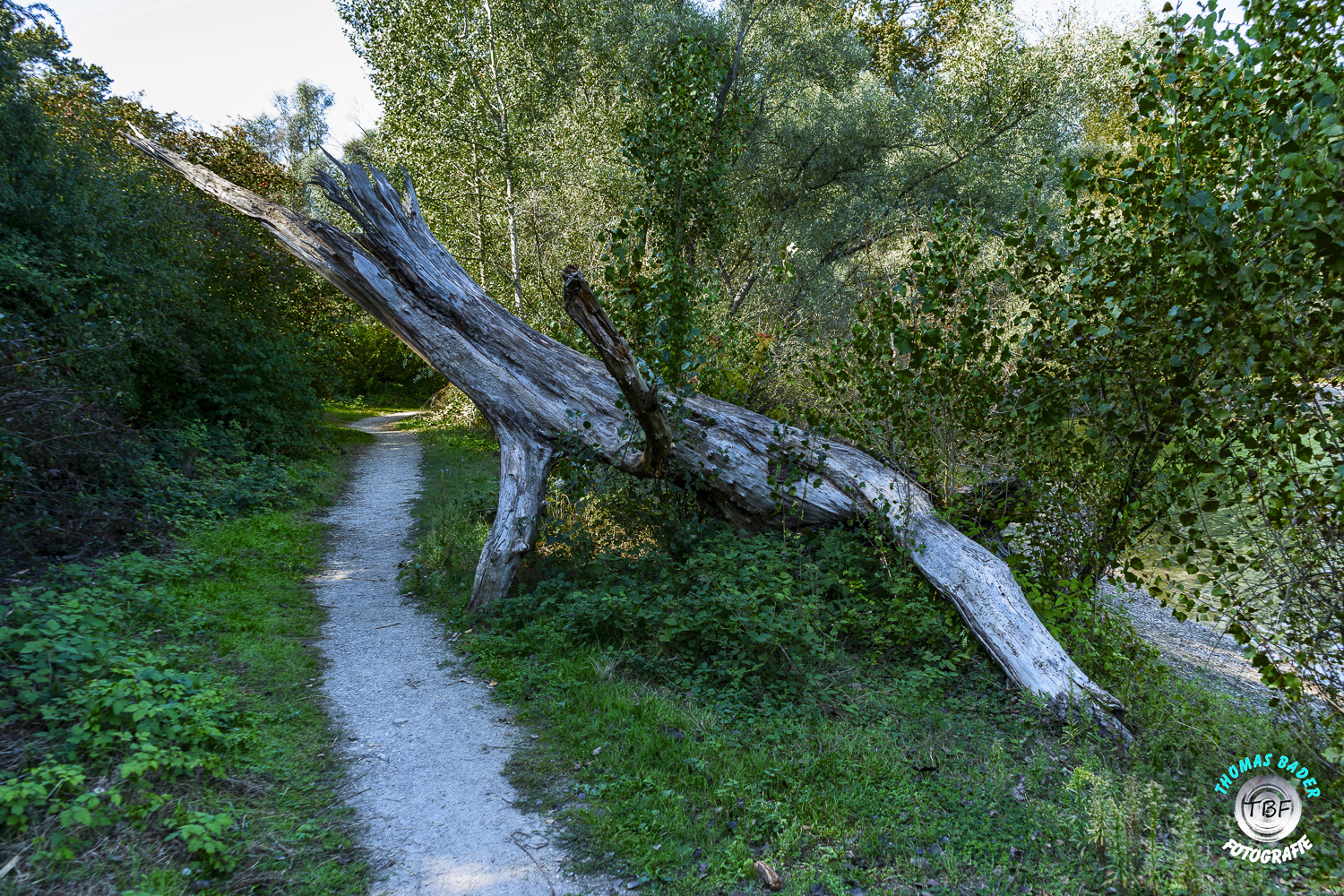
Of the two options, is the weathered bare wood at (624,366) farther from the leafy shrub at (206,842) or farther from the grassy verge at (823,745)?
the leafy shrub at (206,842)

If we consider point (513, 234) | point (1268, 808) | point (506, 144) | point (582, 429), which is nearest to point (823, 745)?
point (1268, 808)

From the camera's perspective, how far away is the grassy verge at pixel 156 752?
3080 mm

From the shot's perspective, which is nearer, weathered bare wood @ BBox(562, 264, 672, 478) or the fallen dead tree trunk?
weathered bare wood @ BBox(562, 264, 672, 478)

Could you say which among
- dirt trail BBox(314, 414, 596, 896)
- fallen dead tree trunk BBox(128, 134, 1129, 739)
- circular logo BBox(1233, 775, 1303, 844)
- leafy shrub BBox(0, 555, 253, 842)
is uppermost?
fallen dead tree trunk BBox(128, 134, 1129, 739)

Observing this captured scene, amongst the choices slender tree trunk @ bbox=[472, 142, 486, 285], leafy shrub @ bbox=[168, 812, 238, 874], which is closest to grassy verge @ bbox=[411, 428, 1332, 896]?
leafy shrub @ bbox=[168, 812, 238, 874]

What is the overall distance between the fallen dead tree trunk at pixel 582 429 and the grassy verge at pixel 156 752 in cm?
221

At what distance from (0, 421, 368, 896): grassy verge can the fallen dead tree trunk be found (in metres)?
2.21

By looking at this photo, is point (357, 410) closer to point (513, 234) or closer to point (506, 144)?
point (513, 234)

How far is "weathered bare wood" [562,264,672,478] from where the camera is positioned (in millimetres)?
5113

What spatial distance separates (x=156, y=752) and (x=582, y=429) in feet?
14.7

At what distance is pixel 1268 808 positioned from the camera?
12.0 feet

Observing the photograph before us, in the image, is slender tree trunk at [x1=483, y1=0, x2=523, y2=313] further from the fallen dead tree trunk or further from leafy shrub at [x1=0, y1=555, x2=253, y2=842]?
leafy shrub at [x1=0, y1=555, x2=253, y2=842]

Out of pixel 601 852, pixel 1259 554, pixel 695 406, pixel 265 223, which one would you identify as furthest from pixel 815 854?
pixel 265 223

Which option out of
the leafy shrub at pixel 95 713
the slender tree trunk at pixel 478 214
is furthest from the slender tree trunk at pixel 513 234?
the leafy shrub at pixel 95 713
